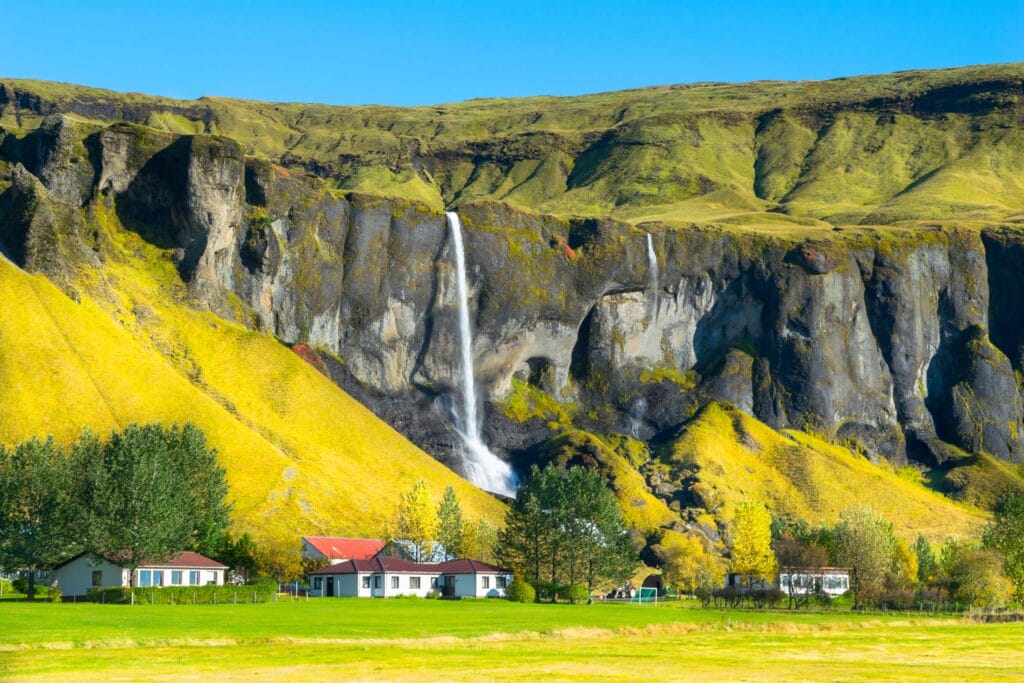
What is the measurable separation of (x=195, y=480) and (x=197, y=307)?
200ft

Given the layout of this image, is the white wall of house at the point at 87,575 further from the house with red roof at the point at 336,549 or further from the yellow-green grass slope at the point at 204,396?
the house with red roof at the point at 336,549

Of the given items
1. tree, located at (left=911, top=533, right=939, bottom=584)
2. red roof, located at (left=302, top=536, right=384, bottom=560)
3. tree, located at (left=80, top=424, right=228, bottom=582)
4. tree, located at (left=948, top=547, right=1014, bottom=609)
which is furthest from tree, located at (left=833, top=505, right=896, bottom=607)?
tree, located at (left=80, top=424, right=228, bottom=582)

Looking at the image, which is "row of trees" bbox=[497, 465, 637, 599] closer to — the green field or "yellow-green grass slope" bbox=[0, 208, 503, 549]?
"yellow-green grass slope" bbox=[0, 208, 503, 549]

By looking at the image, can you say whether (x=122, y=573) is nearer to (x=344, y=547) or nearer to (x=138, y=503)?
(x=138, y=503)

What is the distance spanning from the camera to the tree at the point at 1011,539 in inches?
4761

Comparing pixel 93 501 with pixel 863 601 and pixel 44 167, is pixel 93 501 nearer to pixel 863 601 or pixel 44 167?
pixel 863 601

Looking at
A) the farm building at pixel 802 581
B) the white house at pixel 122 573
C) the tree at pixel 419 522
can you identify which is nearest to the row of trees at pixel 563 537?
the farm building at pixel 802 581

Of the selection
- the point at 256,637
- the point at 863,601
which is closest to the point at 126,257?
the point at 863,601

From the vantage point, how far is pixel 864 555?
130125mm

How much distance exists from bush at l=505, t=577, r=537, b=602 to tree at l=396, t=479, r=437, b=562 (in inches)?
905

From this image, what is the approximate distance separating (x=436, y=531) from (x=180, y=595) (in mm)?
49384

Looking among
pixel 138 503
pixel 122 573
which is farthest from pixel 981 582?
pixel 122 573

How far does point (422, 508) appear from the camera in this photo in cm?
14538

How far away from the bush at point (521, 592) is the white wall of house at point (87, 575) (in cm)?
3460
